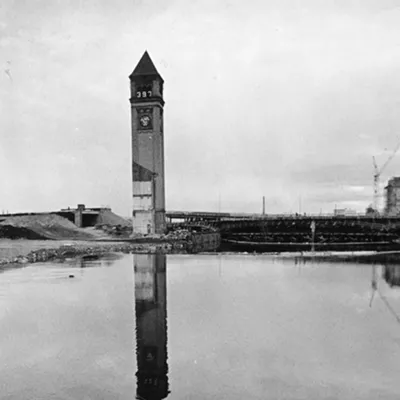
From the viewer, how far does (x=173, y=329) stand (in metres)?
16.5

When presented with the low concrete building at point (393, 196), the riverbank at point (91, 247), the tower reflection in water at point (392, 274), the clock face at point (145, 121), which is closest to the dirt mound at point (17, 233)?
the riverbank at point (91, 247)

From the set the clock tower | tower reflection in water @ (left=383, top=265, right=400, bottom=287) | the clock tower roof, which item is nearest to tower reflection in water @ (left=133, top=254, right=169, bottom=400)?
tower reflection in water @ (left=383, top=265, right=400, bottom=287)

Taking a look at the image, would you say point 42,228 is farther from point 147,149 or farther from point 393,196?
point 393,196

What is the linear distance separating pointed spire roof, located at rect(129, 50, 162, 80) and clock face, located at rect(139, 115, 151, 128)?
7052 mm

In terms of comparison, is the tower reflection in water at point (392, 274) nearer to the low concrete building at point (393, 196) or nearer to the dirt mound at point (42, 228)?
the dirt mound at point (42, 228)

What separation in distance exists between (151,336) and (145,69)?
59577 mm

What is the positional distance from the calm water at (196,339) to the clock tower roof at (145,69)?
46.4 meters

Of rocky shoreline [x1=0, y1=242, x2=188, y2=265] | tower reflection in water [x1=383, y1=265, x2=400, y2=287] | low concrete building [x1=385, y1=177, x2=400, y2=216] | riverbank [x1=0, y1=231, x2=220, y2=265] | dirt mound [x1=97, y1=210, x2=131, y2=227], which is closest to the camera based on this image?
tower reflection in water [x1=383, y1=265, x2=400, y2=287]

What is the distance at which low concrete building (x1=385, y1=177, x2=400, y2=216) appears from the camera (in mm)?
157750

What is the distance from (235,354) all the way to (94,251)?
38.9 meters

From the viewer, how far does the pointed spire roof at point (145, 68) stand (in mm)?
67688

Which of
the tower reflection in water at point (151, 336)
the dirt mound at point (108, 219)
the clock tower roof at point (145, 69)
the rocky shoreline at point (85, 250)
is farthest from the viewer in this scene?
the dirt mound at point (108, 219)

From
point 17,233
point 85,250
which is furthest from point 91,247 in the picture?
point 17,233

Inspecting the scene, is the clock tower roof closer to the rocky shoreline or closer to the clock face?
the clock face
